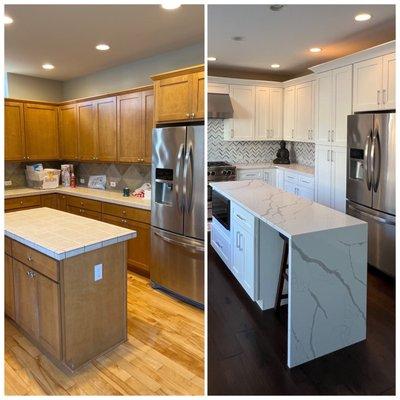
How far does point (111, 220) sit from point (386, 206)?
243 centimetres

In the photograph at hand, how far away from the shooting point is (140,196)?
11.7 feet

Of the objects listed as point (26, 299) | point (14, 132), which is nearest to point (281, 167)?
point (26, 299)

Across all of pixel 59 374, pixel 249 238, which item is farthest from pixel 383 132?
pixel 59 374

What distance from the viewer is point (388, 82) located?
2.85m

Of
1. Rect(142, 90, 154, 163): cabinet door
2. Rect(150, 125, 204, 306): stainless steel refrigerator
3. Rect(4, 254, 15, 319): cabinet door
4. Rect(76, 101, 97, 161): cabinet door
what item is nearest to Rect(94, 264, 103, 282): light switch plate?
Rect(4, 254, 15, 319): cabinet door

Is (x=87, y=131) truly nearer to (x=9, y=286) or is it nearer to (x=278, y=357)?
(x=9, y=286)

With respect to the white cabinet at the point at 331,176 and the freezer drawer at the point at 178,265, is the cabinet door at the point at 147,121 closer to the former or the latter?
the freezer drawer at the point at 178,265

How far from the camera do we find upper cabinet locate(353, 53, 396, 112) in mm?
2846

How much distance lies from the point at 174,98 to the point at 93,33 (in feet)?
2.43

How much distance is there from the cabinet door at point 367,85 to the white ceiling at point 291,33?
0.82 feet

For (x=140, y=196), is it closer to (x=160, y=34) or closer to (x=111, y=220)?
(x=111, y=220)

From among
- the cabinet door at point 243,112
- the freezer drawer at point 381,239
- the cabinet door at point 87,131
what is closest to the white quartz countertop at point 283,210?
the cabinet door at point 243,112

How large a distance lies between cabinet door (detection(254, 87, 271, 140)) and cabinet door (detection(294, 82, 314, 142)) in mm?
1655

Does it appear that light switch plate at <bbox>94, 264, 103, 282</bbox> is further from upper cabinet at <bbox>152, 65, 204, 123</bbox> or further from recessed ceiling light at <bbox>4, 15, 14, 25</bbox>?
recessed ceiling light at <bbox>4, 15, 14, 25</bbox>
